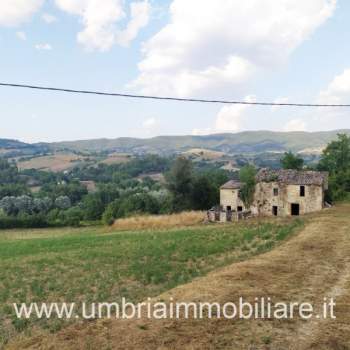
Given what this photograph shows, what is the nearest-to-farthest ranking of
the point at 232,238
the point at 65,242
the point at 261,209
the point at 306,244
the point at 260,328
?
the point at 260,328 < the point at 306,244 < the point at 232,238 < the point at 65,242 < the point at 261,209

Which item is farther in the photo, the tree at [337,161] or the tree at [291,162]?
the tree at [291,162]

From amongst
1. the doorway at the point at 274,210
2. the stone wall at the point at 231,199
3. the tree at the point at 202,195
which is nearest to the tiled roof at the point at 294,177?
the doorway at the point at 274,210

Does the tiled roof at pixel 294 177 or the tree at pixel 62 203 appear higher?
the tiled roof at pixel 294 177

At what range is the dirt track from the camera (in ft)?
34.2

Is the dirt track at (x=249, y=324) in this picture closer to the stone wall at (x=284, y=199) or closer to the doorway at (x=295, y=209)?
the stone wall at (x=284, y=199)

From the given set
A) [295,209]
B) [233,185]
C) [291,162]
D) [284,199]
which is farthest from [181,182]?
[295,209]

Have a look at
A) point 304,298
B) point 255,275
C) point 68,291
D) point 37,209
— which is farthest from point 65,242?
point 37,209

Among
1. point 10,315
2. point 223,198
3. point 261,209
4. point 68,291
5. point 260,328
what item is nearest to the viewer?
point 260,328

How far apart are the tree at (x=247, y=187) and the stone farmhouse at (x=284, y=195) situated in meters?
0.61

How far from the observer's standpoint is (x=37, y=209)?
4382 inches

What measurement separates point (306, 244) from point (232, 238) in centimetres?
678

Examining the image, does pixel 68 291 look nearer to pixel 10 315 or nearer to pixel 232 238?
pixel 10 315

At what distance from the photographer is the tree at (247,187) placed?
173 feet

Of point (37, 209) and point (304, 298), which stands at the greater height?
point (304, 298)
